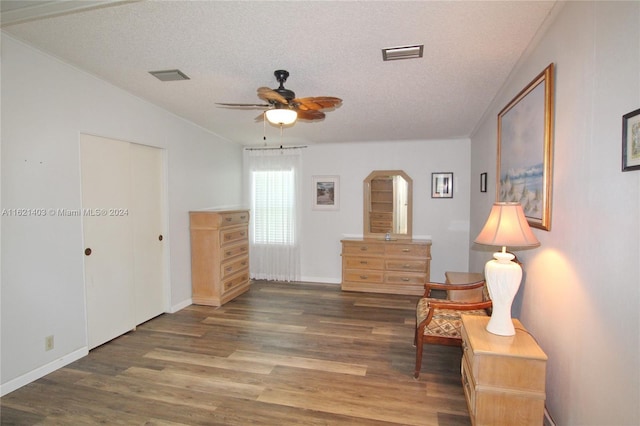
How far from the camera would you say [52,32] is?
2.32 m

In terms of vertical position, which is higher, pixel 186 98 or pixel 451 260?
pixel 186 98

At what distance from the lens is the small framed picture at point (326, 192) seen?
5.53 meters

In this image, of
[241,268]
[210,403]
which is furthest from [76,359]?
[241,268]

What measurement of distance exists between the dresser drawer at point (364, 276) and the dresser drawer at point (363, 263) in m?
0.08

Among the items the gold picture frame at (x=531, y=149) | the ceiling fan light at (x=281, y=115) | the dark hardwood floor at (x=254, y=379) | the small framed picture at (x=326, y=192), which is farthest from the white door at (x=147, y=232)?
the gold picture frame at (x=531, y=149)

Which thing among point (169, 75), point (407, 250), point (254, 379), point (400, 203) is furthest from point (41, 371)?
point (400, 203)

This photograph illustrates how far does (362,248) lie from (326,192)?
1199 millimetres

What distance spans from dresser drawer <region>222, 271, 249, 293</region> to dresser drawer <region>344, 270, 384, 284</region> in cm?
157

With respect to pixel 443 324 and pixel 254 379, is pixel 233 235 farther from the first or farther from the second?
pixel 443 324

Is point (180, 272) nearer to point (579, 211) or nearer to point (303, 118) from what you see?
point (303, 118)

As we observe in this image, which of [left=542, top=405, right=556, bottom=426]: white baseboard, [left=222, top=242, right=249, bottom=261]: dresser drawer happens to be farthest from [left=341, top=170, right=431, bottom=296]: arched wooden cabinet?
[left=542, top=405, right=556, bottom=426]: white baseboard

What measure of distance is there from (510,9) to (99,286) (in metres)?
3.99

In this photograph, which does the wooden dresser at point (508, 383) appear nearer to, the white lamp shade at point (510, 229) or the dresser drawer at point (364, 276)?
the white lamp shade at point (510, 229)

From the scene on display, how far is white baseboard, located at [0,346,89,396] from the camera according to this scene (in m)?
2.41
